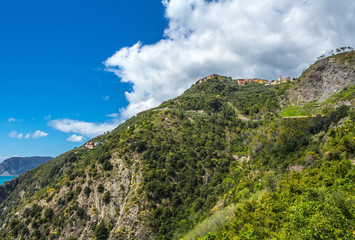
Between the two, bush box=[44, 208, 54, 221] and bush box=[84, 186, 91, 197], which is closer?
bush box=[44, 208, 54, 221]

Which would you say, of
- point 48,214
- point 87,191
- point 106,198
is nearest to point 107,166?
point 87,191

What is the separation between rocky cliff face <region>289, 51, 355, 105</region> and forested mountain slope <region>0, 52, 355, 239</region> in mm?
1123

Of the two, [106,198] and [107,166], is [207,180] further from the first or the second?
[107,166]

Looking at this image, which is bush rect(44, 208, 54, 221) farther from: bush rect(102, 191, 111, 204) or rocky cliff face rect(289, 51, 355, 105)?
rocky cliff face rect(289, 51, 355, 105)

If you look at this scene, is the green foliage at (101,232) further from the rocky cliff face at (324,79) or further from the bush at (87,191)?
the rocky cliff face at (324,79)

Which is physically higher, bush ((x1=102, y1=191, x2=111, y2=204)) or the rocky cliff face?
the rocky cliff face

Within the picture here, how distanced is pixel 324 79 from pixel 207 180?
65302 millimetres

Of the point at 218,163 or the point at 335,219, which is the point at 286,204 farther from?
the point at 218,163

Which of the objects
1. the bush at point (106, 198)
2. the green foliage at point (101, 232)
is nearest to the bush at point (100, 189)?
the bush at point (106, 198)

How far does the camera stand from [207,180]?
62.4 m

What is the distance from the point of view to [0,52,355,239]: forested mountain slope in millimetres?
25734

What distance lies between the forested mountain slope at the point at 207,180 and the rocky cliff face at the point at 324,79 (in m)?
1.12

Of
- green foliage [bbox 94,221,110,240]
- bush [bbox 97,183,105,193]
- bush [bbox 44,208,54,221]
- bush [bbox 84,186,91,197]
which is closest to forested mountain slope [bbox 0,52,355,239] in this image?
bush [bbox 84,186,91,197]

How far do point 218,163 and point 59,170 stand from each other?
262ft
